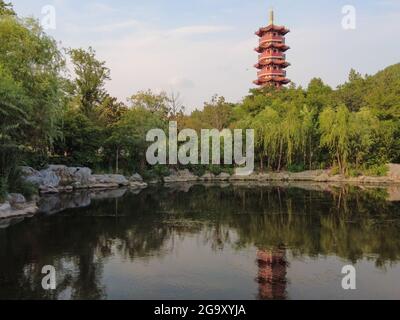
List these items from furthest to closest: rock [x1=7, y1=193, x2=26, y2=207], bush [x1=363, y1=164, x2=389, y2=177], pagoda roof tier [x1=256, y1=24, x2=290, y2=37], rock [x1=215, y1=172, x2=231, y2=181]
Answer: pagoda roof tier [x1=256, y1=24, x2=290, y2=37], rock [x1=215, y1=172, x2=231, y2=181], bush [x1=363, y1=164, x2=389, y2=177], rock [x1=7, y1=193, x2=26, y2=207]

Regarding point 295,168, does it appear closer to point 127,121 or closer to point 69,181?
point 127,121

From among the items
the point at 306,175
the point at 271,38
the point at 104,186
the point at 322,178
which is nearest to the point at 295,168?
the point at 306,175

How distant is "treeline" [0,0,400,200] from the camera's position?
548 inches

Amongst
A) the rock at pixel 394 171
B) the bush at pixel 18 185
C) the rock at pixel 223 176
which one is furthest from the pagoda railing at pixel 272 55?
the bush at pixel 18 185

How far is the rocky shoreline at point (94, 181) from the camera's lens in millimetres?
13448

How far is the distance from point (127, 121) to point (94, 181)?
513 cm

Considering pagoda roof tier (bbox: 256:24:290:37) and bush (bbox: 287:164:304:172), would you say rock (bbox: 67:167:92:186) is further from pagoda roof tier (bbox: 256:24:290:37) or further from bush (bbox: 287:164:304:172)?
pagoda roof tier (bbox: 256:24:290:37)

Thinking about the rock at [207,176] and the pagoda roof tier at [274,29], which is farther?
the pagoda roof tier at [274,29]

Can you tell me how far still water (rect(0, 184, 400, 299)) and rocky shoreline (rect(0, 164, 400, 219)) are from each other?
2.21ft

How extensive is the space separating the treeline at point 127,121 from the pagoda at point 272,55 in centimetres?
680

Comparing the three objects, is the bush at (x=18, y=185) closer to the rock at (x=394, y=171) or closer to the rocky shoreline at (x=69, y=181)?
the rocky shoreline at (x=69, y=181)

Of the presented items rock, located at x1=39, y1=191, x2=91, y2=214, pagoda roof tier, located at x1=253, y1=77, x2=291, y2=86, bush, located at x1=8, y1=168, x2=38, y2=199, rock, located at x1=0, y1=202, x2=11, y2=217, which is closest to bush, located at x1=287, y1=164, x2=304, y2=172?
rock, located at x1=39, y1=191, x2=91, y2=214
